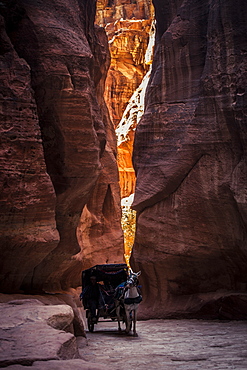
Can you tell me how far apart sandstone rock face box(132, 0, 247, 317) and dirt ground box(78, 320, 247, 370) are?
110 inches

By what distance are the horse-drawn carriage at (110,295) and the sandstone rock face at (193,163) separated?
340cm

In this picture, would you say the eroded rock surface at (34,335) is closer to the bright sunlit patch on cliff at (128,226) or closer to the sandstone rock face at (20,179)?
the sandstone rock face at (20,179)

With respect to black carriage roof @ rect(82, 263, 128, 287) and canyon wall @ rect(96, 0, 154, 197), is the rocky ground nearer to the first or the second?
black carriage roof @ rect(82, 263, 128, 287)

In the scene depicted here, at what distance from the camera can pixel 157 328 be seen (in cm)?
1389

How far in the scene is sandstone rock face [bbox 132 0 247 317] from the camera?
623 inches

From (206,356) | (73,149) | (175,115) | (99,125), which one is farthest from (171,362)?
(175,115)

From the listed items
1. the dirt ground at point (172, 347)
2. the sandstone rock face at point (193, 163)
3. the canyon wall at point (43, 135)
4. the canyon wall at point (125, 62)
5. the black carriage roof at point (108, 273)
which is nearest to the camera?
the dirt ground at point (172, 347)

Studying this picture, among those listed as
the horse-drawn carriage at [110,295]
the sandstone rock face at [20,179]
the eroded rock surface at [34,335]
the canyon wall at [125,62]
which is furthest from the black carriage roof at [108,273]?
the canyon wall at [125,62]

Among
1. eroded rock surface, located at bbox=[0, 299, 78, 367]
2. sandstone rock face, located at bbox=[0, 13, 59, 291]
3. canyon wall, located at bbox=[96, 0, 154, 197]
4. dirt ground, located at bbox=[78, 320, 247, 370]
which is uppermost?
canyon wall, located at bbox=[96, 0, 154, 197]

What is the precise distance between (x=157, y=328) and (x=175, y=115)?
7829mm

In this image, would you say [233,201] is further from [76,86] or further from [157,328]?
[76,86]

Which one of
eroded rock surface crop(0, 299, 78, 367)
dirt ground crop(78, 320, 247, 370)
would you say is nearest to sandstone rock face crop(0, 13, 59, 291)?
eroded rock surface crop(0, 299, 78, 367)

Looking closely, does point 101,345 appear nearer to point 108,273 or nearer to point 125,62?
point 108,273

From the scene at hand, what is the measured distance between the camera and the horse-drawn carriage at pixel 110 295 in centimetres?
1185
